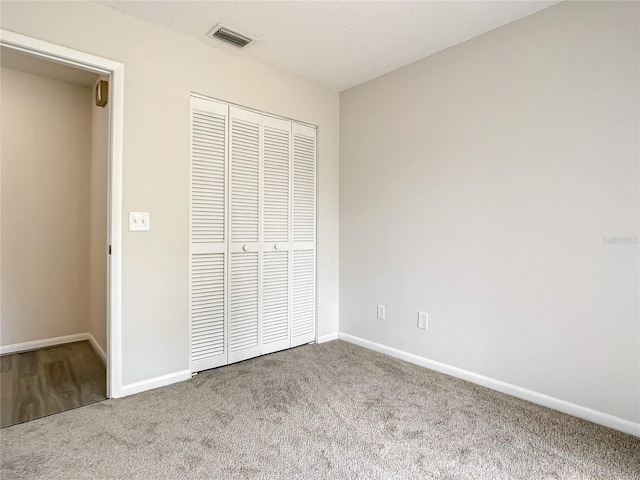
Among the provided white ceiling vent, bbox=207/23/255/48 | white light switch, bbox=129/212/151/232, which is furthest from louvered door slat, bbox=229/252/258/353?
white ceiling vent, bbox=207/23/255/48

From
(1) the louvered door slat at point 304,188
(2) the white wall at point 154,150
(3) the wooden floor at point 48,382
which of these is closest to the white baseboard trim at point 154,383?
(2) the white wall at point 154,150

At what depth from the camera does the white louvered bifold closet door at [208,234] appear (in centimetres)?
254

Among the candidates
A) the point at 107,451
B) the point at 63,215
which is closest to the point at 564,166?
the point at 107,451

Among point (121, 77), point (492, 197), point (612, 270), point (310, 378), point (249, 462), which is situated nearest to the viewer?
point (249, 462)

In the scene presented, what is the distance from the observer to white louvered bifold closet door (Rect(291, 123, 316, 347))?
3156mm

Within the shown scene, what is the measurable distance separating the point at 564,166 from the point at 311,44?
1.83 m

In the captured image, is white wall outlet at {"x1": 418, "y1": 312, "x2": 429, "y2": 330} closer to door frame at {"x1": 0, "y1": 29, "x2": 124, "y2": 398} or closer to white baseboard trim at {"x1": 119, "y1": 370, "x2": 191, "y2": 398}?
white baseboard trim at {"x1": 119, "y1": 370, "x2": 191, "y2": 398}

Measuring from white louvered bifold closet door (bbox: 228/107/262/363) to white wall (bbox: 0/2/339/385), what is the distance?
27 cm

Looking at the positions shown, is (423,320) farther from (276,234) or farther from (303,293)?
(276,234)

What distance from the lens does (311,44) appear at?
2.53m

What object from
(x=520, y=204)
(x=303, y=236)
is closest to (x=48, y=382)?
(x=303, y=236)

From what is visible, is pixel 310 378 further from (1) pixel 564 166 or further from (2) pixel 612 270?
(1) pixel 564 166

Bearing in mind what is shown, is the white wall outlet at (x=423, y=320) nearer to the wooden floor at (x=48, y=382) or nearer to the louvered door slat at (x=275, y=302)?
the louvered door slat at (x=275, y=302)

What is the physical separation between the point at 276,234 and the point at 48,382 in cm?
190
